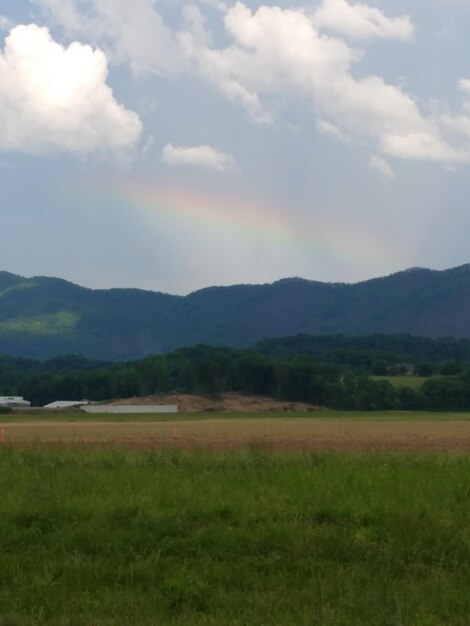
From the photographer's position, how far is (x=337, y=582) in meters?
10.7

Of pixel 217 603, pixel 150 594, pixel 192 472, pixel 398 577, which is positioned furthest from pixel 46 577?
pixel 192 472

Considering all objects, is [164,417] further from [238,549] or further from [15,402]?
[238,549]

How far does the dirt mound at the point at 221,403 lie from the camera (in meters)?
148

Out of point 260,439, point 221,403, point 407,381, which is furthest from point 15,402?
point 260,439

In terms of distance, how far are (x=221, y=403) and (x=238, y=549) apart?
14211 centimetres

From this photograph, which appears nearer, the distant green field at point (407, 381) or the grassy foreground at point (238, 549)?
the grassy foreground at point (238, 549)

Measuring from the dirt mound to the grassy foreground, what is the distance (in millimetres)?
128834

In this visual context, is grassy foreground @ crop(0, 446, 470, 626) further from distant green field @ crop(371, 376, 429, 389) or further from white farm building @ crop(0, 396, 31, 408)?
white farm building @ crop(0, 396, 31, 408)

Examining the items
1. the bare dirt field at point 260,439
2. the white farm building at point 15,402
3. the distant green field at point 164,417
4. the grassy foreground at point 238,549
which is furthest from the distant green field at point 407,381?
the grassy foreground at point 238,549

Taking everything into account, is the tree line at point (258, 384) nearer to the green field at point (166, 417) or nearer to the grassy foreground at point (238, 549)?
the green field at point (166, 417)

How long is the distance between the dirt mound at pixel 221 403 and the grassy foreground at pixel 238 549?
128834 millimetres

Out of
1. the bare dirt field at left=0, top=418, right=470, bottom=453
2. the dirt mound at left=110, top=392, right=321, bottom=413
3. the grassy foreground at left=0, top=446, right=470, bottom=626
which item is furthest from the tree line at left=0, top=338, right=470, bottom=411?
the grassy foreground at left=0, top=446, right=470, bottom=626

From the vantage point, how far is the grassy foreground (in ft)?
32.5

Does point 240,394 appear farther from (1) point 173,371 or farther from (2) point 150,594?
(2) point 150,594
